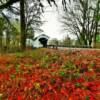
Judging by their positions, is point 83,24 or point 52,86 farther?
point 83,24

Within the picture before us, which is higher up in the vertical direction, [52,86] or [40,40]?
[40,40]

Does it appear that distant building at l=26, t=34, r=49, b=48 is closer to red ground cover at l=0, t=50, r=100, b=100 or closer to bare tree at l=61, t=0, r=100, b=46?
bare tree at l=61, t=0, r=100, b=46

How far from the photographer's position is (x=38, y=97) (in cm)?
559

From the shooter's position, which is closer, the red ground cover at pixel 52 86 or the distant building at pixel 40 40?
the red ground cover at pixel 52 86

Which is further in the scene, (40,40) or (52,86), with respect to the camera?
(40,40)

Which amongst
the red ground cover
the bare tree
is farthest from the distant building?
the red ground cover

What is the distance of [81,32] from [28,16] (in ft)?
50.7

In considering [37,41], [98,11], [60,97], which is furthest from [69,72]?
[37,41]

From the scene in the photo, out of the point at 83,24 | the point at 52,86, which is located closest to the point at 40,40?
the point at 83,24

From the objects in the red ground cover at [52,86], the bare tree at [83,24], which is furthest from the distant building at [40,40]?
the red ground cover at [52,86]

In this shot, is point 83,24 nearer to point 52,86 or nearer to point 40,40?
point 40,40

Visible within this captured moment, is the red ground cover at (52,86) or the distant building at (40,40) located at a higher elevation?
the distant building at (40,40)

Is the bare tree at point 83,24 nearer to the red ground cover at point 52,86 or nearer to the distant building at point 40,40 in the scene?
the distant building at point 40,40

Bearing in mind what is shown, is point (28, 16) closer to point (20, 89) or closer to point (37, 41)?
point (37, 41)
